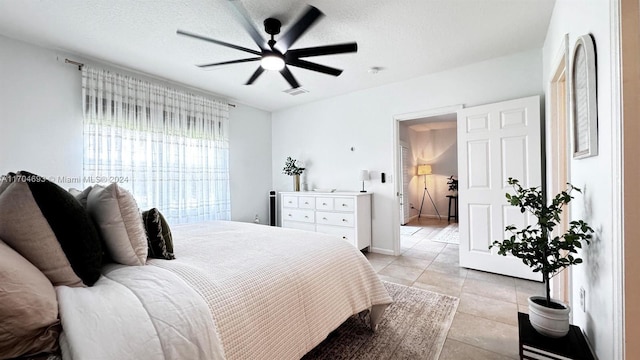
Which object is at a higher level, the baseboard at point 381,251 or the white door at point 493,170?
the white door at point 493,170

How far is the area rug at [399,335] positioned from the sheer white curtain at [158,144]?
2.85 meters

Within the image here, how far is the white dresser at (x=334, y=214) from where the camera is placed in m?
3.70

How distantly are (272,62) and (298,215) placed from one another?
259cm

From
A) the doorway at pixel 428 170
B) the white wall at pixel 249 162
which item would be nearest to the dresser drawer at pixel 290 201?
Result: the white wall at pixel 249 162

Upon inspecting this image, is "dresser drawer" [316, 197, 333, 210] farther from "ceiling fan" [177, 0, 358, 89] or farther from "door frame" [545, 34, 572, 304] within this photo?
"door frame" [545, 34, 572, 304]

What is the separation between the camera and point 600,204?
3.81 ft

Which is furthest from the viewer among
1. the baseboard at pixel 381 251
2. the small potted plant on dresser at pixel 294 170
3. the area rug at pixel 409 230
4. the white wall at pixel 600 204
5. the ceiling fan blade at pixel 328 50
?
the area rug at pixel 409 230

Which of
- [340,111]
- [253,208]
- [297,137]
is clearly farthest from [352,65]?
[253,208]

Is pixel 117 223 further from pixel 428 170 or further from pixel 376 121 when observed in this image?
pixel 428 170

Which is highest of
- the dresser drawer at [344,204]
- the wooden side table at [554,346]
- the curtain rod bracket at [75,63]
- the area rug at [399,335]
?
the curtain rod bracket at [75,63]

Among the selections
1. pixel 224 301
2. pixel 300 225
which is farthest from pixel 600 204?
pixel 300 225

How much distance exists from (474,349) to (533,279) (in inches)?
65.6

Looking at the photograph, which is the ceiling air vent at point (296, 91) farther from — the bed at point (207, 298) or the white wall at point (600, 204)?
the white wall at point (600, 204)

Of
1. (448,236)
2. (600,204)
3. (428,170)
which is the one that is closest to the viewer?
(600,204)
